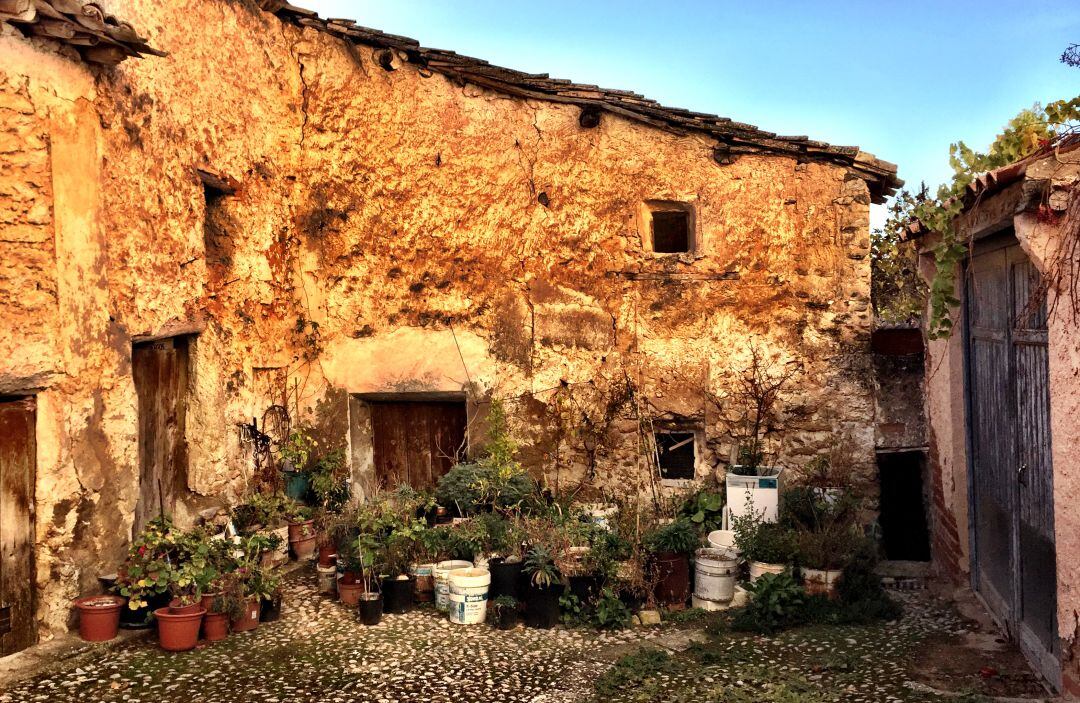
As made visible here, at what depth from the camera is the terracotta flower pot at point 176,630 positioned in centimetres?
611

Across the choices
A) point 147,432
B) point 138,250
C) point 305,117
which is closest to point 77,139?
point 138,250

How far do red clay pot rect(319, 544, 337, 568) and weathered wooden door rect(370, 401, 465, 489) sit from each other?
133 cm

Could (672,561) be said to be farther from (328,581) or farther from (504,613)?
(328,581)

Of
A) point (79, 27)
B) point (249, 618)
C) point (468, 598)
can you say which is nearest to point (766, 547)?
point (468, 598)

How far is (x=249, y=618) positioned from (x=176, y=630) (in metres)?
0.59

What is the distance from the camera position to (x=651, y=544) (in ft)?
23.5

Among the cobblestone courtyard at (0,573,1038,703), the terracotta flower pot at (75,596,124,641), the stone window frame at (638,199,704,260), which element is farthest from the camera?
the stone window frame at (638,199,704,260)

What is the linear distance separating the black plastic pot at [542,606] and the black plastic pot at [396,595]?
3.34 ft

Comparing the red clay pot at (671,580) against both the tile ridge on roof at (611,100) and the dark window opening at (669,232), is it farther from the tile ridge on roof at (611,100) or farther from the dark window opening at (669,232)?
the tile ridge on roof at (611,100)

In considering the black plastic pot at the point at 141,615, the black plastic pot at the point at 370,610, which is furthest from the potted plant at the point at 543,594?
the black plastic pot at the point at 141,615

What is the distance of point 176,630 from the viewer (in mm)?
6113

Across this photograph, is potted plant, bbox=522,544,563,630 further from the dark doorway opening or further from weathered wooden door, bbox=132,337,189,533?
the dark doorway opening

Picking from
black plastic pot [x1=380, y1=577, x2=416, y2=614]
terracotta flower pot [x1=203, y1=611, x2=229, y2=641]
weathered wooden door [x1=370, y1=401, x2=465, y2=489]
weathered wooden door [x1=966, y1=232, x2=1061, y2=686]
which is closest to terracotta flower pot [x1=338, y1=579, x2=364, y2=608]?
black plastic pot [x1=380, y1=577, x2=416, y2=614]

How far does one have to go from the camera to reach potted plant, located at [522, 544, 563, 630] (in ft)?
22.0
